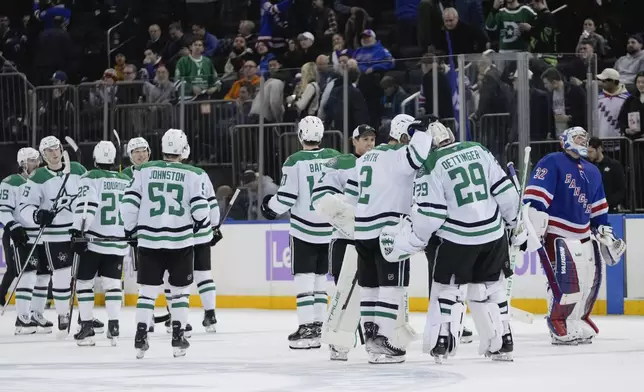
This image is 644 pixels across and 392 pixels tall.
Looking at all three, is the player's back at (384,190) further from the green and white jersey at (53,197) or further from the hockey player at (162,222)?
the green and white jersey at (53,197)

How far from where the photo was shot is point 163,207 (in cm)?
904

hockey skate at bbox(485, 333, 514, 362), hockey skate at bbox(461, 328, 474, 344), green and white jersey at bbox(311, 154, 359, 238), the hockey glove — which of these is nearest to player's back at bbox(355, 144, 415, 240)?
hockey skate at bbox(485, 333, 514, 362)

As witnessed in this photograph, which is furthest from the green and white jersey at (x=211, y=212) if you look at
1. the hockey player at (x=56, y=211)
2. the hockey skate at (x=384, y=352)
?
the hockey skate at (x=384, y=352)

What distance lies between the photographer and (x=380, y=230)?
8562 millimetres

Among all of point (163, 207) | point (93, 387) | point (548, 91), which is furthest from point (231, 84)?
point (93, 387)

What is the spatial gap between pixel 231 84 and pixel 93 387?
7.53 metres

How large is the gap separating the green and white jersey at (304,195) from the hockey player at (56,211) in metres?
2.39

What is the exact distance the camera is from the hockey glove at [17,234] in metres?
11.8

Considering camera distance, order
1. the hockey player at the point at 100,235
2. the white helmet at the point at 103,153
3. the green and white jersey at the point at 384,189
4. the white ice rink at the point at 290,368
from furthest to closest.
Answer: the white helmet at the point at 103,153 < the hockey player at the point at 100,235 < the green and white jersey at the point at 384,189 < the white ice rink at the point at 290,368

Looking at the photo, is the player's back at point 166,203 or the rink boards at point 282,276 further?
the rink boards at point 282,276

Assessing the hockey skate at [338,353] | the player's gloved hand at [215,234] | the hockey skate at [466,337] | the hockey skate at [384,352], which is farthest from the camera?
the player's gloved hand at [215,234]

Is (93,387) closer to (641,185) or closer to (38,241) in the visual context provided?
(38,241)

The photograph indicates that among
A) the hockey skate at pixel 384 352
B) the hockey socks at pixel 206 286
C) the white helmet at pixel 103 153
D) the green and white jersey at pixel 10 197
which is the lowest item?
the hockey skate at pixel 384 352

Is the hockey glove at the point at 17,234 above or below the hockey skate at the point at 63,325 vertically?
above
